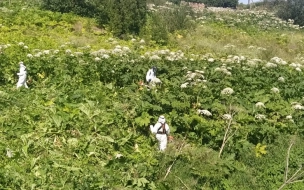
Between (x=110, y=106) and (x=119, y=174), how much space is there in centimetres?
394

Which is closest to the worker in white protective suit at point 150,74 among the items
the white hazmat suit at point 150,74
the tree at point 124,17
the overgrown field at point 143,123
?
the white hazmat suit at point 150,74

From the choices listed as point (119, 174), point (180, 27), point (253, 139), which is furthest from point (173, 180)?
point (180, 27)

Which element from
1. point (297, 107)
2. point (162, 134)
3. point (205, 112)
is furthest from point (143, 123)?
point (297, 107)

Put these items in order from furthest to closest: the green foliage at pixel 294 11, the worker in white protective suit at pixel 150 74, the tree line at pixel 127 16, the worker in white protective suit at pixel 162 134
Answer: the green foliage at pixel 294 11 < the tree line at pixel 127 16 < the worker in white protective suit at pixel 150 74 < the worker in white protective suit at pixel 162 134

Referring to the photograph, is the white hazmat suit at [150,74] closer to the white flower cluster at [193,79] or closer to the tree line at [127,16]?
the white flower cluster at [193,79]

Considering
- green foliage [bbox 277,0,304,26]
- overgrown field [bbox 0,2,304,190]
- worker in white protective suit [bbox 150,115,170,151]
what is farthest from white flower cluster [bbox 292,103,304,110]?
green foliage [bbox 277,0,304,26]

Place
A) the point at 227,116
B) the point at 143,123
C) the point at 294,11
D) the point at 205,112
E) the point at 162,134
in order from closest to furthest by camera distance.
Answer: the point at 162,134 → the point at 143,123 → the point at 227,116 → the point at 205,112 → the point at 294,11

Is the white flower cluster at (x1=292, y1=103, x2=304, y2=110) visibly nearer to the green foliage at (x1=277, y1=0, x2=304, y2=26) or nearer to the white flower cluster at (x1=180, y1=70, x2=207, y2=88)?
the white flower cluster at (x1=180, y1=70, x2=207, y2=88)

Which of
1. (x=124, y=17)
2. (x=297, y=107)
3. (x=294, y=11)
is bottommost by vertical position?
(x=294, y=11)

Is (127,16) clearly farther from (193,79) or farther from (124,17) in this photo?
(193,79)

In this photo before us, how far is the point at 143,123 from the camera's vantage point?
1017cm

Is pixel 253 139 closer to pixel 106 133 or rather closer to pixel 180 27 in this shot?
pixel 106 133

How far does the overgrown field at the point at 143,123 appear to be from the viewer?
26.2ft

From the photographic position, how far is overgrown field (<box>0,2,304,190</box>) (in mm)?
8000
